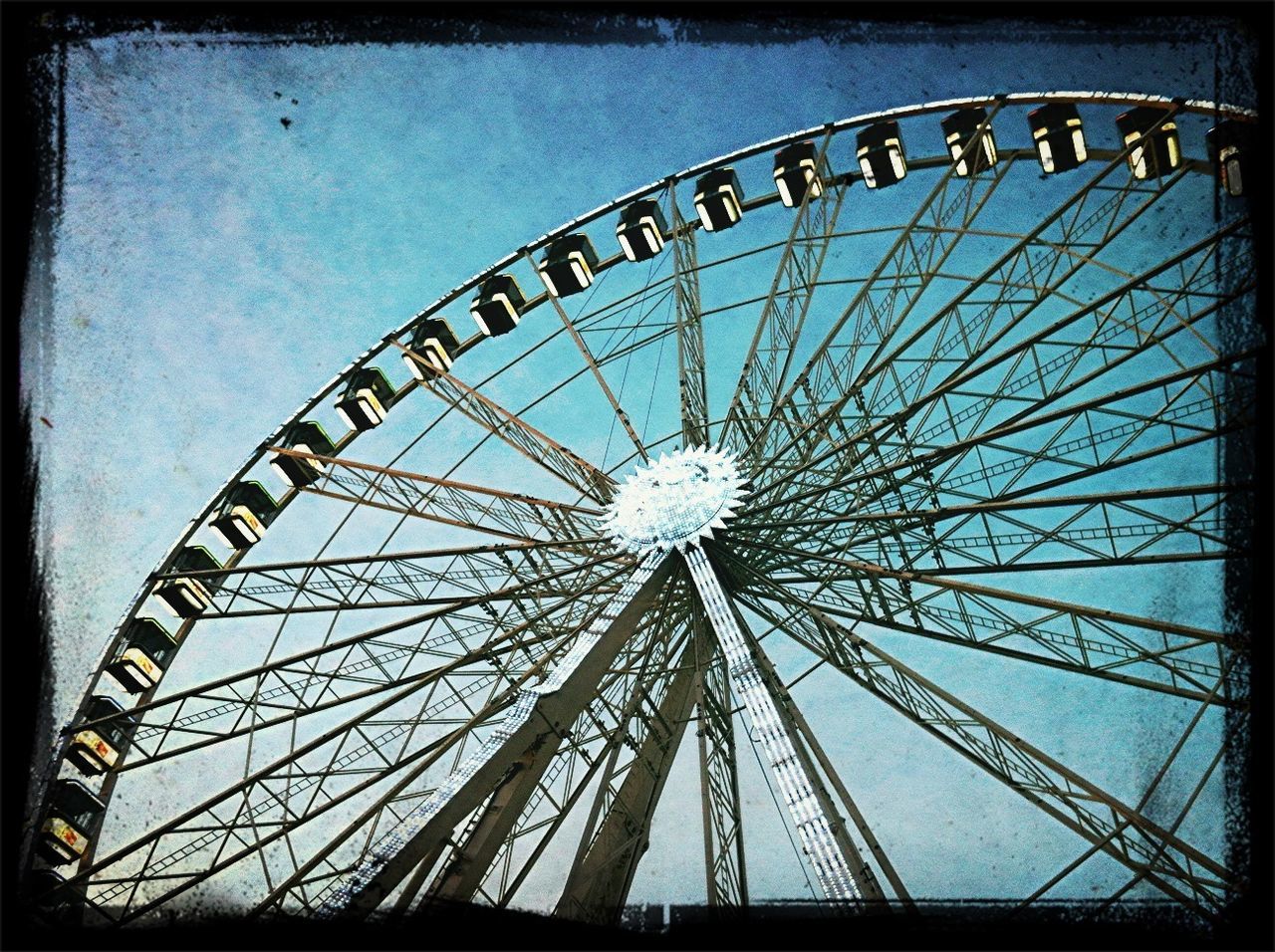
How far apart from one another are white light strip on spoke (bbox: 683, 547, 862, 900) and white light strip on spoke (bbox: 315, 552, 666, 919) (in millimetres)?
1221

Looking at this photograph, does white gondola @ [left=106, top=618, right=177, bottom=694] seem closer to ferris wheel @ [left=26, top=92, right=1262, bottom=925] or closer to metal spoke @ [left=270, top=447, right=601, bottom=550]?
ferris wheel @ [left=26, top=92, right=1262, bottom=925]

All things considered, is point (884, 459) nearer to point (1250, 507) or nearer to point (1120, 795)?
point (1250, 507)

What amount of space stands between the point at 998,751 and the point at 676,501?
6515 millimetres

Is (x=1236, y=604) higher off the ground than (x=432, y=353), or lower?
lower

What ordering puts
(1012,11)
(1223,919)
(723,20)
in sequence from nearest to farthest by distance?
1. (1223,919)
2. (1012,11)
3. (723,20)

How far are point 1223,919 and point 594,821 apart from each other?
9.34 meters

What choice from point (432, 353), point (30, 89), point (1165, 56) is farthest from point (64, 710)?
point (1165, 56)

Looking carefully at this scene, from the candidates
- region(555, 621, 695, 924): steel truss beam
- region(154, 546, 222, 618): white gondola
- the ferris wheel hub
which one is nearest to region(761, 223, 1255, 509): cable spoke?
the ferris wheel hub

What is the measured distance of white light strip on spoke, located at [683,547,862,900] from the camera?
1530cm

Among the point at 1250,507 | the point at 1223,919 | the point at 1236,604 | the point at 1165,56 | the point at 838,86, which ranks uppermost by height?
the point at 838,86

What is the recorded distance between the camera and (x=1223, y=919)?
46.9ft

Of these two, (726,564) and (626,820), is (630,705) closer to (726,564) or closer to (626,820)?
(626,820)

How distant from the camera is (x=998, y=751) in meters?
18.8

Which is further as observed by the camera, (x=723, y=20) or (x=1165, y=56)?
(x=1165, y=56)
